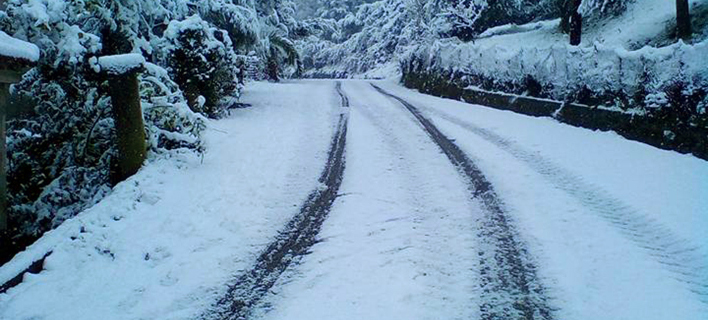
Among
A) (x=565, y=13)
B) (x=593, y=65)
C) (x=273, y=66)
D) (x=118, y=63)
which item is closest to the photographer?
(x=118, y=63)

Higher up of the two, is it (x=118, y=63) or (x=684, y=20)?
(x=684, y=20)

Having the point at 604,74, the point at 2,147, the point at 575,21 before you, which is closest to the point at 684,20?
the point at 575,21

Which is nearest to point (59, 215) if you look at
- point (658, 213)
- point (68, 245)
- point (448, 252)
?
point (68, 245)

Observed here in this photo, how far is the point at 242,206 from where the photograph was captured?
575 centimetres

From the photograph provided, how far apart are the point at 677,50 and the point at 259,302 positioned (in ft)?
26.0

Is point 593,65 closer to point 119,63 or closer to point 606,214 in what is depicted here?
point 606,214

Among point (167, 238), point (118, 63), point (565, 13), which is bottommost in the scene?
point (167, 238)

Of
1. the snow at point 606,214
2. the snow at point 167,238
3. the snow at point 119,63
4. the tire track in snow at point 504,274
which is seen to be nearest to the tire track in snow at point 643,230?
the snow at point 606,214

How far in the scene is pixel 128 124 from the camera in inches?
258

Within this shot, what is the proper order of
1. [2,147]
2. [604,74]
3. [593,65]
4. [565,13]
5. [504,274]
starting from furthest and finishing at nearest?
[565,13] → [593,65] → [604,74] → [2,147] → [504,274]

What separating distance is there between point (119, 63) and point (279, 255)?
3.49 meters

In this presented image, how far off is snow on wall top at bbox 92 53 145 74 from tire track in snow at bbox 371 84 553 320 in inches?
182

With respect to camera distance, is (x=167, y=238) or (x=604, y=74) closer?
(x=167, y=238)

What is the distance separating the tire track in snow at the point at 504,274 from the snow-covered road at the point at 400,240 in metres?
0.02
